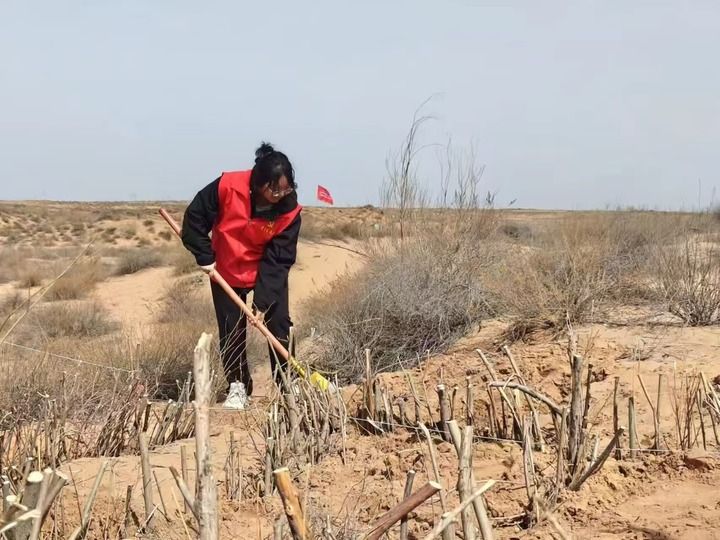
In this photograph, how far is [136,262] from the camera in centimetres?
1550

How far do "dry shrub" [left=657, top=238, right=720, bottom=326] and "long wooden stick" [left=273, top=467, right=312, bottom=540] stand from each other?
4.93 meters

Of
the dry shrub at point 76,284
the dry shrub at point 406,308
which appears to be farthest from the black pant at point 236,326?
the dry shrub at point 76,284

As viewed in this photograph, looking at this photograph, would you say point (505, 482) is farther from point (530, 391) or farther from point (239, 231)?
point (239, 231)

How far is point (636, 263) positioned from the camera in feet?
24.0

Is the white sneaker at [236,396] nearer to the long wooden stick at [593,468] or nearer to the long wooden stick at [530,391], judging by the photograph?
the long wooden stick at [530,391]

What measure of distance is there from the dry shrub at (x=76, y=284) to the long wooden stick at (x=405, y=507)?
397 inches

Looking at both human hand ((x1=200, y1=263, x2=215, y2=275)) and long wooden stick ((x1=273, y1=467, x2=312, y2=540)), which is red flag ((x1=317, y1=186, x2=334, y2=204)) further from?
long wooden stick ((x1=273, y1=467, x2=312, y2=540))

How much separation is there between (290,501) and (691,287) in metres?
5.15

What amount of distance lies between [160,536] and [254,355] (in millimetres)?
4312

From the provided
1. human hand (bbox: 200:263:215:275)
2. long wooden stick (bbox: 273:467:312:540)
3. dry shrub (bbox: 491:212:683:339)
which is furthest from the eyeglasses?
long wooden stick (bbox: 273:467:312:540)

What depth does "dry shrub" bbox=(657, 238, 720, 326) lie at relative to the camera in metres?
5.58

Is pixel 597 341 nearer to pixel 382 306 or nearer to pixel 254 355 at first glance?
pixel 382 306

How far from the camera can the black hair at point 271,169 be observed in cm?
383

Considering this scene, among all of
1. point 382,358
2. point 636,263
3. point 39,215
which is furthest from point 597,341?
point 39,215
